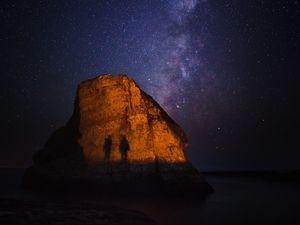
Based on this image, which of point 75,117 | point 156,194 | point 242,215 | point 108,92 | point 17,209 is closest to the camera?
point 17,209

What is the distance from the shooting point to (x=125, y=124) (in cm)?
4281

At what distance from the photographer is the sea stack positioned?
3947 cm

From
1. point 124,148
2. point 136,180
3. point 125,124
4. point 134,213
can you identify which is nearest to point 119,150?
point 124,148

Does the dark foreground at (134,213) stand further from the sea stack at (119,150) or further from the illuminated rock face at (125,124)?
the illuminated rock face at (125,124)

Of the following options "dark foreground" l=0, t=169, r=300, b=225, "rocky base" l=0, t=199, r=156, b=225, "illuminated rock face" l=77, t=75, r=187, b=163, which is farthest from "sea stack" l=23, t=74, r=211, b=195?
"rocky base" l=0, t=199, r=156, b=225

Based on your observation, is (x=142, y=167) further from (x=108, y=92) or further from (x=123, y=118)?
(x=108, y=92)

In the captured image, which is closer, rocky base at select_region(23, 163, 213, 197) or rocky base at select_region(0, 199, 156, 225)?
rocky base at select_region(0, 199, 156, 225)

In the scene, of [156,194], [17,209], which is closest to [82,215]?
[17,209]

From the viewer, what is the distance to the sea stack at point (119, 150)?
39.5m

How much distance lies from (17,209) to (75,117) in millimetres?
27975

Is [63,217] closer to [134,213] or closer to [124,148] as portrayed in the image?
[134,213]

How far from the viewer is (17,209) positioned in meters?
23.4

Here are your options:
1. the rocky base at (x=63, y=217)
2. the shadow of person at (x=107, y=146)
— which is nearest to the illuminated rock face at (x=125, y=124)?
the shadow of person at (x=107, y=146)

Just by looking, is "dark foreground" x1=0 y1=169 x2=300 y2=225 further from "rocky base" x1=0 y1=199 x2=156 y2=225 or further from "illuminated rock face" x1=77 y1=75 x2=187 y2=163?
"illuminated rock face" x1=77 y1=75 x2=187 y2=163
